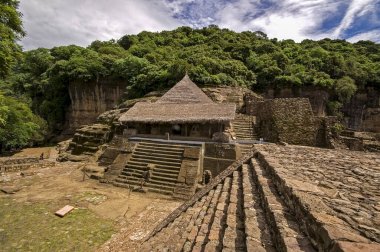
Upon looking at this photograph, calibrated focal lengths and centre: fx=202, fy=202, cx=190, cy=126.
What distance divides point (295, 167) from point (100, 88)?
3025 centimetres

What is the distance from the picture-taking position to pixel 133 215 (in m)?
7.62

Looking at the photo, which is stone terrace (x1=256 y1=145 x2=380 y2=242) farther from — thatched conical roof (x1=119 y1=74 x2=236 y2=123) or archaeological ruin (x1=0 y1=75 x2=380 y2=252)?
thatched conical roof (x1=119 y1=74 x2=236 y2=123)

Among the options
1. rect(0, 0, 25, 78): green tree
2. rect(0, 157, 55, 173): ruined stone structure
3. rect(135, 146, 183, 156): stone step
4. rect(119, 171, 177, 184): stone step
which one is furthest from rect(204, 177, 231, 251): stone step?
rect(0, 157, 55, 173): ruined stone structure

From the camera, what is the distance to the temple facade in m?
13.0

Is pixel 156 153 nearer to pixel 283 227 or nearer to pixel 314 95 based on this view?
pixel 283 227

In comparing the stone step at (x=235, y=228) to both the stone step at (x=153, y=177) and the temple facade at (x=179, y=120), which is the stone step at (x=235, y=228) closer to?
the stone step at (x=153, y=177)

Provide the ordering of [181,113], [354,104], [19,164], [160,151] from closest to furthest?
[160,151] < [19,164] < [181,113] < [354,104]

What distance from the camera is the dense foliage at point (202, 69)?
2541cm

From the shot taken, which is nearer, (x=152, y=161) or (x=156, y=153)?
(x=152, y=161)

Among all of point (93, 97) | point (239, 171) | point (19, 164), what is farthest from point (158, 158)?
point (93, 97)

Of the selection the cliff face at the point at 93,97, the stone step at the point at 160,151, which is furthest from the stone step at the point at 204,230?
the cliff face at the point at 93,97

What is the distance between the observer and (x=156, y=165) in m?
11.2

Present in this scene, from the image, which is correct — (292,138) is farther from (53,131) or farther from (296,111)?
(53,131)

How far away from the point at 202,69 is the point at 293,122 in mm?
12685
